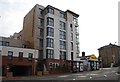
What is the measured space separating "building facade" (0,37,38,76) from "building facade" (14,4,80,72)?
110 inches

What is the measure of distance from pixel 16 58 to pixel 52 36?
40.2 ft

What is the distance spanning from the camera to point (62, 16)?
194ft

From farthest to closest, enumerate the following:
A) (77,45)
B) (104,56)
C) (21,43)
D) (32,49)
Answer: (104,56) → (77,45) → (21,43) → (32,49)

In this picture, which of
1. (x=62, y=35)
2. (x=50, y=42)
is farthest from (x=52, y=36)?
(x=62, y=35)

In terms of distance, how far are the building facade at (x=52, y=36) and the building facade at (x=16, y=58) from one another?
2802 millimetres

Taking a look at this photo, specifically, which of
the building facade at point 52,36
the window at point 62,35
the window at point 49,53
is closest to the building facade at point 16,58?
the building facade at point 52,36

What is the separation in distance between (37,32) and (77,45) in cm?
1459

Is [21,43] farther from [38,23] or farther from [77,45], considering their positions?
[77,45]

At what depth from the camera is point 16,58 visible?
46375 millimetres

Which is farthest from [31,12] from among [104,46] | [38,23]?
[104,46]

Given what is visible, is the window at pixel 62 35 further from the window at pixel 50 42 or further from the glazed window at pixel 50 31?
the window at pixel 50 42

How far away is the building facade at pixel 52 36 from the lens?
5212 cm

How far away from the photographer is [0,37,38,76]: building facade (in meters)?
44.5

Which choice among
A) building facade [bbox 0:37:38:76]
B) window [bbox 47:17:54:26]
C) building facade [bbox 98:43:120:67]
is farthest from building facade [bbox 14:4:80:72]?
building facade [bbox 98:43:120:67]
